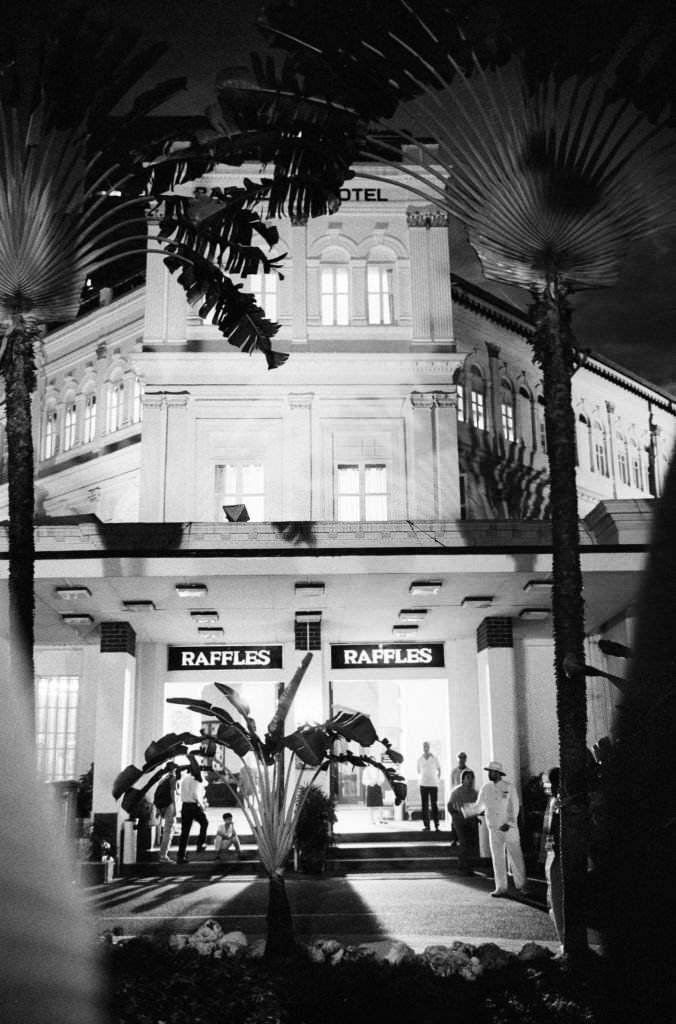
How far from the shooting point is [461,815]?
57.0ft

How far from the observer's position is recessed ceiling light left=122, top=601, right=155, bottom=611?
18.5 meters

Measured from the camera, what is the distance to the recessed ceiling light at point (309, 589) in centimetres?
1766

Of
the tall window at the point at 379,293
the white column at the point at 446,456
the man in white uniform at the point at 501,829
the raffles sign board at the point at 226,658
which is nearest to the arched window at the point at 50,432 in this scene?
the tall window at the point at 379,293

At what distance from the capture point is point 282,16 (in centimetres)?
1079

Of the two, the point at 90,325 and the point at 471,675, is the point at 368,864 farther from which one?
the point at 90,325

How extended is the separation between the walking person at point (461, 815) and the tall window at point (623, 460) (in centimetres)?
2589

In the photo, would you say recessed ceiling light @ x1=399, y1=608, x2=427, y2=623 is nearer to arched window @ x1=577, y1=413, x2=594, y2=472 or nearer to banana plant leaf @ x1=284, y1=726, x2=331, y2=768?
banana plant leaf @ x1=284, y1=726, x2=331, y2=768

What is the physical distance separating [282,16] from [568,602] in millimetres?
6816

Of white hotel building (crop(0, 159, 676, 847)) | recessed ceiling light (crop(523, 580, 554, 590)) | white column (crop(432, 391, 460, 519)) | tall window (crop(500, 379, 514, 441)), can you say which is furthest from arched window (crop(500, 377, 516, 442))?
recessed ceiling light (crop(523, 580, 554, 590))

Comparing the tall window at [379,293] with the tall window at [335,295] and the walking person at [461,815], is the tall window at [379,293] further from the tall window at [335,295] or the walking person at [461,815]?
the walking person at [461,815]

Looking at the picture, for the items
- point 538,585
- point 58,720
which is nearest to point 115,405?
point 58,720

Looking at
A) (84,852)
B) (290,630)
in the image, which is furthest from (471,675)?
(84,852)

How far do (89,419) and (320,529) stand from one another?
16.0m

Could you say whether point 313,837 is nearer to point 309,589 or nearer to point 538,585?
point 309,589
